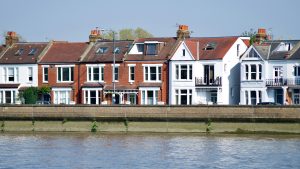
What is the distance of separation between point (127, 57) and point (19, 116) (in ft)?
45.5

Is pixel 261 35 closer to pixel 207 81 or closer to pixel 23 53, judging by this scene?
pixel 207 81

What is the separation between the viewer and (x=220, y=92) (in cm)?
9069

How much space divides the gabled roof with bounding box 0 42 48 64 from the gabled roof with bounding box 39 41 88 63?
40.9 inches

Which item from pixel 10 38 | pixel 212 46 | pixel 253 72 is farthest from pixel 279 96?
pixel 10 38

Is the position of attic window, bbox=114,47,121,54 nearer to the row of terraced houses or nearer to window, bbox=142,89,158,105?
the row of terraced houses

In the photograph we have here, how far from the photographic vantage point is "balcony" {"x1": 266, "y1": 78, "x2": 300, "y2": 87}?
290ft

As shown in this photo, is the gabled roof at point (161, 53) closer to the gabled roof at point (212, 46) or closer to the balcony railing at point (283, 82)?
the gabled roof at point (212, 46)

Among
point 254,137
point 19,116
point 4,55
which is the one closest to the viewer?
point 254,137

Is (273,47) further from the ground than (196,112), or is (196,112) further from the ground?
(273,47)

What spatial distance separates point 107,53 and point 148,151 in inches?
1197

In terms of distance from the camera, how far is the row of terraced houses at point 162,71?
3548 inches

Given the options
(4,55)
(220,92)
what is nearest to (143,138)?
(220,92)

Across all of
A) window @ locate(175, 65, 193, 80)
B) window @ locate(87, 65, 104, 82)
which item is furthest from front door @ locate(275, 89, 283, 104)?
window @ locate(87, 65, 104, 82)

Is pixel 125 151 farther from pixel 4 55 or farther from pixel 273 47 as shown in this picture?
pixel 4 55
